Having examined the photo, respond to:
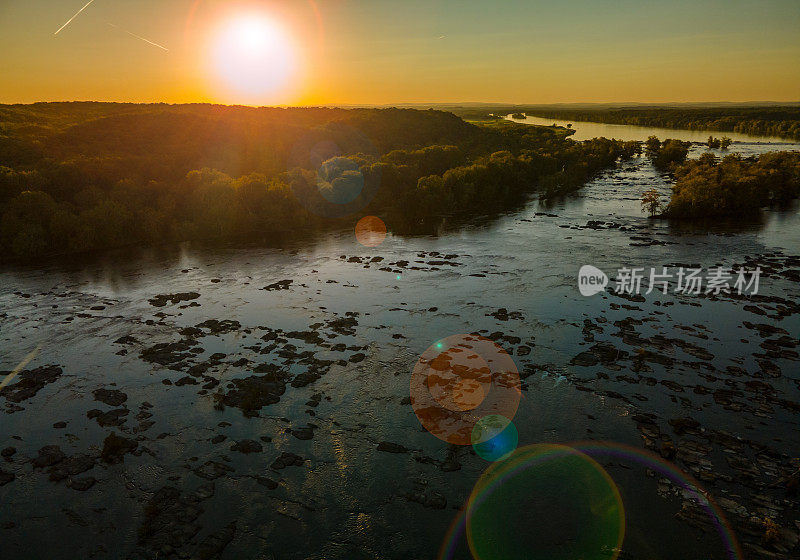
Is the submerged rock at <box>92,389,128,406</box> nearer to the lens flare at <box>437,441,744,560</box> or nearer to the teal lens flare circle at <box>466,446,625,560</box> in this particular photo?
the lens flare at <box>437,441,744,560</box>

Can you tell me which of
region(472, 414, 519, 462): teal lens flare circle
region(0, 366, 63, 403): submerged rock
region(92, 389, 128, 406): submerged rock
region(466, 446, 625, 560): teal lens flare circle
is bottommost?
region(466, 446, 625, 560): teal lens flare circle

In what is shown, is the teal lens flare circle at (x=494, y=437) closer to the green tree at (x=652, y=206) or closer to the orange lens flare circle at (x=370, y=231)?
the orange lens flare circle at (x=370, y=231)

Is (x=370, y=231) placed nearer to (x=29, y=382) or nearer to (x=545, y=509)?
(x=29, y=382)

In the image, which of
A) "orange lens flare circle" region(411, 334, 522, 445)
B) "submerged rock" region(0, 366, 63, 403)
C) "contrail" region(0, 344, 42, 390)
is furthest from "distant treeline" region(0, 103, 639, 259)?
"orange lens flare circle" region(411, 334, 522, 445)

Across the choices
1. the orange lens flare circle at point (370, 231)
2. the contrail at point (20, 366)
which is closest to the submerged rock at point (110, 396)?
the contrail at point (20, 366)

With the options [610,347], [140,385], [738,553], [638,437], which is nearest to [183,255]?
[140,385]

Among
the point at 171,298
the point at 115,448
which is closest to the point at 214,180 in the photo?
the point at 171,298

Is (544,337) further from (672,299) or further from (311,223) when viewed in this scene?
(311,223)
